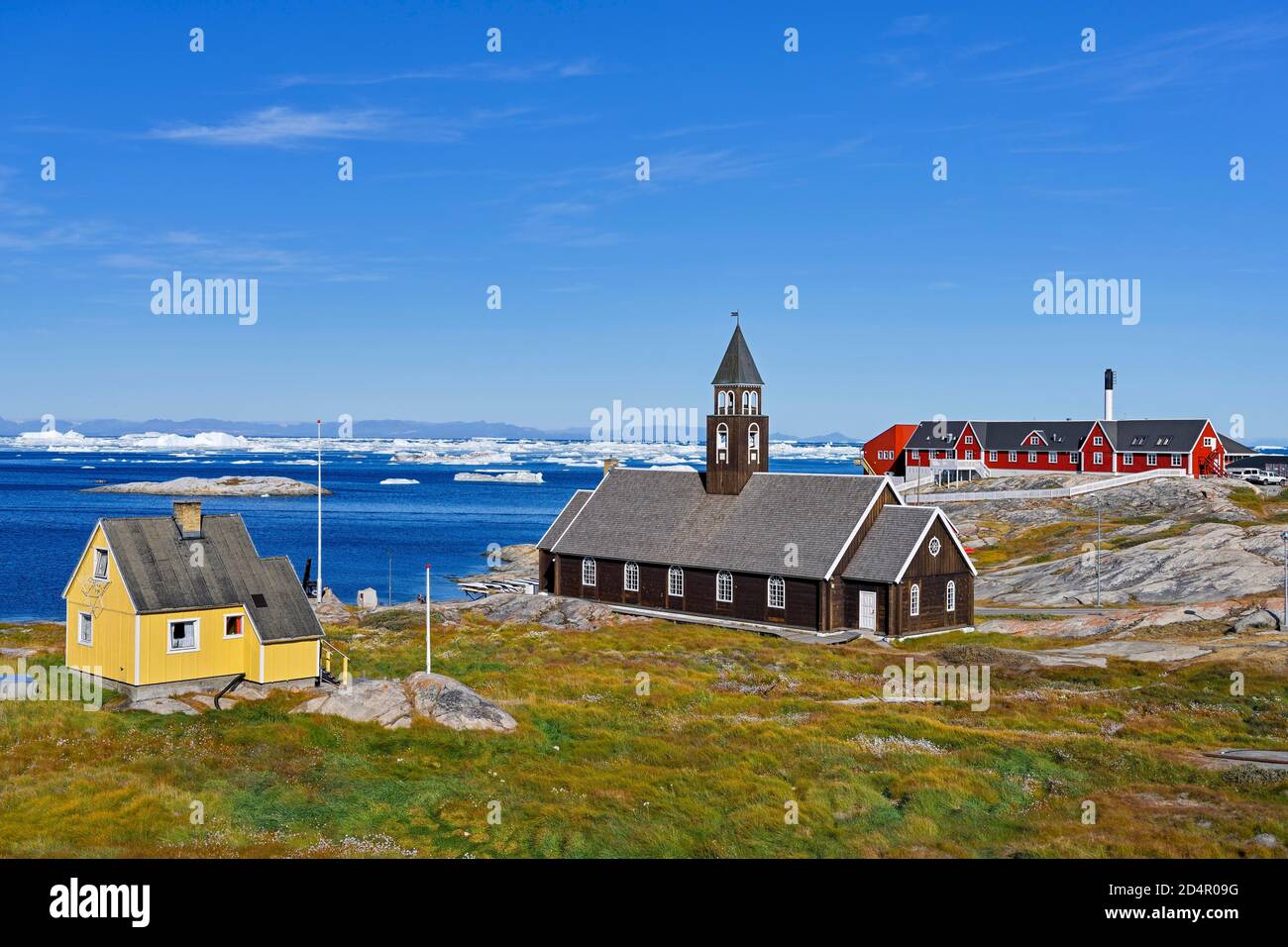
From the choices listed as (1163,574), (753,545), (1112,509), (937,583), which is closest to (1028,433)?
(1112,509)

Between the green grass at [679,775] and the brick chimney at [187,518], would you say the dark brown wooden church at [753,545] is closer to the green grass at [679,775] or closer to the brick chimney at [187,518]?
the green grass at [679,775]

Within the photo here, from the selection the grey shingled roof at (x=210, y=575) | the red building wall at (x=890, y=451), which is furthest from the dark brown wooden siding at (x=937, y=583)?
the red building wall at (x=890, y=451)

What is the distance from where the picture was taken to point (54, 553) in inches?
4026

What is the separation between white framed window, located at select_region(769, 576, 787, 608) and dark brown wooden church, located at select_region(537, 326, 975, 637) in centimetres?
7

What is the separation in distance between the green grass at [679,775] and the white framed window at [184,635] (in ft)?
8.55

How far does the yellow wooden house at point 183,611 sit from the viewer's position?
32.0m

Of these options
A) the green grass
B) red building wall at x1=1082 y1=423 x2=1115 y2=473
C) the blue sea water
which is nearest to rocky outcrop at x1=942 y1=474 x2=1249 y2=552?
red building wall at x1=1082 y1=423 x2=1115 y2=473

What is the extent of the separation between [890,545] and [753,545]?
23.2 ft

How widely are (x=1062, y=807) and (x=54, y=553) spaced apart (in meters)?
103

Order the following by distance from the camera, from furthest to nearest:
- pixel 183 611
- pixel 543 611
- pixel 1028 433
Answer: pixel 1028 433 → pixel 543 611 → pixel 183 611

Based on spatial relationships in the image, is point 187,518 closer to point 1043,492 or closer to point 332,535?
point 1043,492

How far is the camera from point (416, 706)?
100 feet
